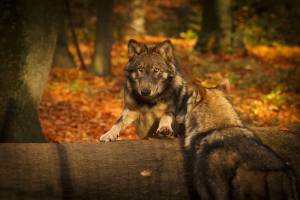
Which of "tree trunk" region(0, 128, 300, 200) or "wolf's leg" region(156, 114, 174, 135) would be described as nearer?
"tree trunk" region(0, 128, 300, 200)

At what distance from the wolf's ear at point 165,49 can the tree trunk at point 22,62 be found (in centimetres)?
204

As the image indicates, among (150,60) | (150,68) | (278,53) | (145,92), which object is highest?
(278,53)

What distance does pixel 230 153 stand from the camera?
5.18 meters

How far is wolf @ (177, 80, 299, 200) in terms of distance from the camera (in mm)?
5129

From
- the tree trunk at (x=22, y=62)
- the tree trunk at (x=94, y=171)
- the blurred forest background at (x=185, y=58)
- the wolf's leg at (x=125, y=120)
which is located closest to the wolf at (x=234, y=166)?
the tree trunk at (x=94, y=171)

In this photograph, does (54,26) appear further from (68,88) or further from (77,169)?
(68,88)

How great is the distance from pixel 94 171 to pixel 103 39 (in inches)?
468

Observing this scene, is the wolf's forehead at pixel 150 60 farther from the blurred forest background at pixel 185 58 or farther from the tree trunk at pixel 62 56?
the tree trunk at pixel 62 56

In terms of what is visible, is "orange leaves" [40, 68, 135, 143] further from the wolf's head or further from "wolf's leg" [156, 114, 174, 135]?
"wolf's leg" [156, 114, 174, 135]

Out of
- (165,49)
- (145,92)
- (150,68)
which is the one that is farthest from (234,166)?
(165,49)

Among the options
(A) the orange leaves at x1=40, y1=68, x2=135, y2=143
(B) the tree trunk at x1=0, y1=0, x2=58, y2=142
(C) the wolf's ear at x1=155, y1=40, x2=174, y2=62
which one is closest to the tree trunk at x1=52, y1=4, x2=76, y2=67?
(A) the orange leaves at x1=40, y1=68, x2=135, y2=143

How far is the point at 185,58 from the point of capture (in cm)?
1867

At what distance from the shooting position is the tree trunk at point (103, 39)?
55.1ft

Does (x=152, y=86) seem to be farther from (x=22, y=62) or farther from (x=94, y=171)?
(x=22, y=62)
